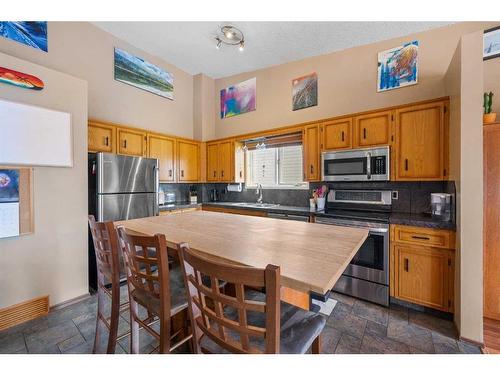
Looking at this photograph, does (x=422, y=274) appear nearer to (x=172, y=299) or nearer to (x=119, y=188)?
(x=172, y=299)

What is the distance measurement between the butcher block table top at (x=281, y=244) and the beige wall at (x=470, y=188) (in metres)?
1.02

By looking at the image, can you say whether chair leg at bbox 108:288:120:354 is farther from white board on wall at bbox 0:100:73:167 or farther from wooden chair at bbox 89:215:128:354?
white board on wall at bbox 0:100:73:167

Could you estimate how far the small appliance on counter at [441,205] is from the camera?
229 cm

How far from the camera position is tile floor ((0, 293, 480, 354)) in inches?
66.8

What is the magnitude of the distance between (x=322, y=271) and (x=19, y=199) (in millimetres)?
2581

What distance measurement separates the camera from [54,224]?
220 centimetres

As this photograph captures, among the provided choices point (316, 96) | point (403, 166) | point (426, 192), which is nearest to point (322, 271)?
point (403, 166)

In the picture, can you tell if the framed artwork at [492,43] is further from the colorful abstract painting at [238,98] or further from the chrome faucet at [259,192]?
the chrome faucet at [259,192]

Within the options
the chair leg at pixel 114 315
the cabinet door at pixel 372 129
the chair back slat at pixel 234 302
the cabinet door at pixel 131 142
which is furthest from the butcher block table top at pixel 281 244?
the cabinet door at pixel 131 142

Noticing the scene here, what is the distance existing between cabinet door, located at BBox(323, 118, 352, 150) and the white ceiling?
1187mm

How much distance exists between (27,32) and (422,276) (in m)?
4.88

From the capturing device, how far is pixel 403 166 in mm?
2484

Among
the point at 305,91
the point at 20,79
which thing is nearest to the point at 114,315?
the point at 20,79
